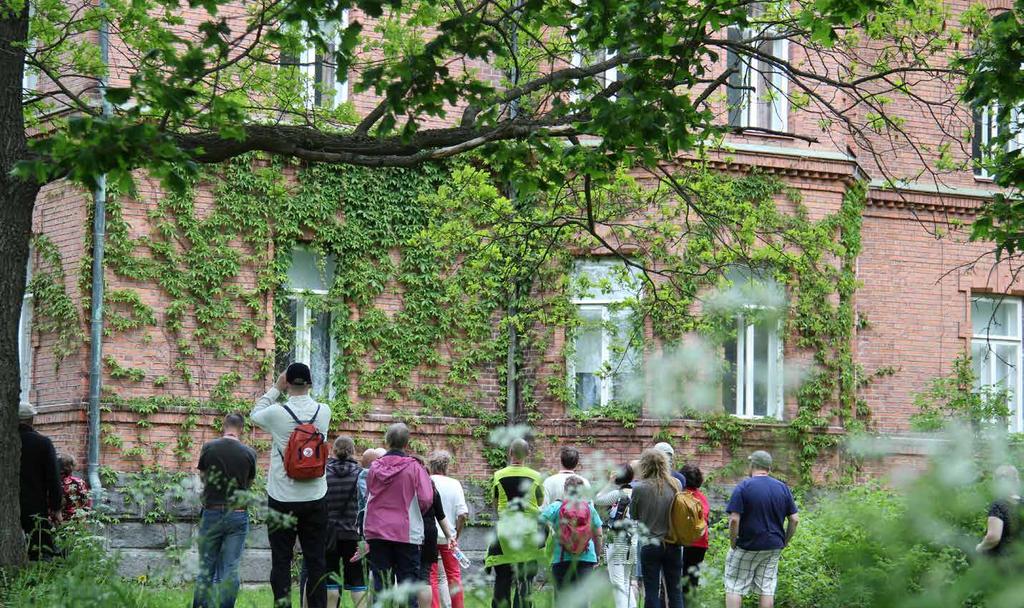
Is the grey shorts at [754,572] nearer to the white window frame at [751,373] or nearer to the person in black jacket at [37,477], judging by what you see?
the person in black jacket at [37,477]

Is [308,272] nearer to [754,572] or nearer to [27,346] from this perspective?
[27,346]

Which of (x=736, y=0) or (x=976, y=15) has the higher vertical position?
(x=976, y=15)

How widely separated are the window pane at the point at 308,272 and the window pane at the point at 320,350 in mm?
421

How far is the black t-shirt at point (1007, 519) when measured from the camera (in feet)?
6.74

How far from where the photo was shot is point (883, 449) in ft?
8.27

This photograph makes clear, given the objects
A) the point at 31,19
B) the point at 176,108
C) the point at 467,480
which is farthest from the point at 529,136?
the point at 467,480

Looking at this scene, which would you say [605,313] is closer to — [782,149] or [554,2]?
[782,149]

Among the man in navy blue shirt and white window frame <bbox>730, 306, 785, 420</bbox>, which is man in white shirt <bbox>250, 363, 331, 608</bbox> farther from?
white window frame <bbox>730, 306, 785, 420</bbox>

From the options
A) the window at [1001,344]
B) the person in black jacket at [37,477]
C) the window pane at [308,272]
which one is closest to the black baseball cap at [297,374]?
the person in black jacket at [37,477]

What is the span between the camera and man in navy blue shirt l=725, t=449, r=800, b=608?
1166 cm

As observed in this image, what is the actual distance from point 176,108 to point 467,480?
11.6 meters

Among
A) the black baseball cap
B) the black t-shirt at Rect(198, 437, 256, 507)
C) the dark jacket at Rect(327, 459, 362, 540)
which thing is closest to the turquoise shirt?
the dark jacket at Rect(327, 459, 362, 540)

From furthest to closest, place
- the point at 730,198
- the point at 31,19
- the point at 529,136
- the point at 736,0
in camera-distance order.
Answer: the point at 730,198 < the point at 31,19 < the point at 529,136 < the point at 736,0

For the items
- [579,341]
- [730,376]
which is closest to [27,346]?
[579,341]
